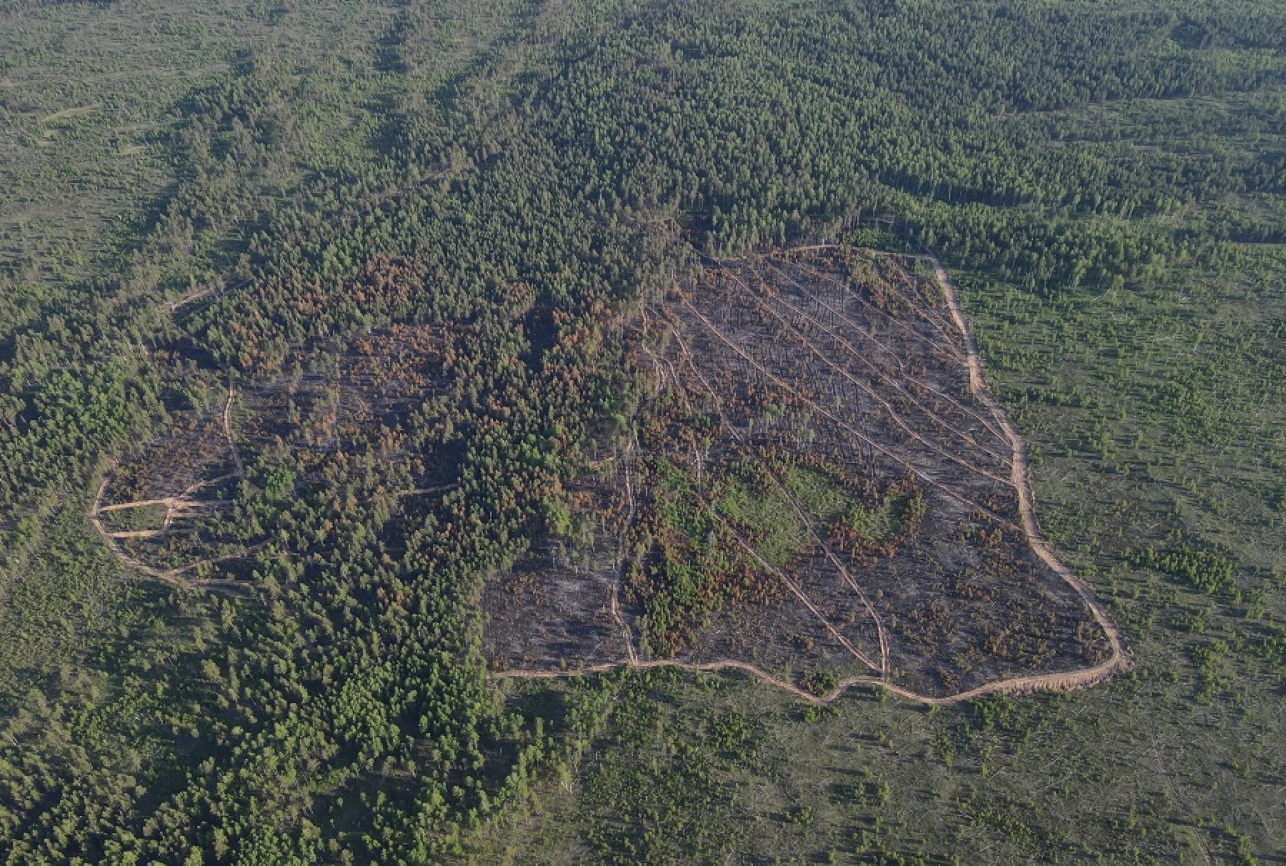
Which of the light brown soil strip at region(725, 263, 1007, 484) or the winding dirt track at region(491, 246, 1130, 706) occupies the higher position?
the light brown soil strip at region(725, 263, 1007, 484)

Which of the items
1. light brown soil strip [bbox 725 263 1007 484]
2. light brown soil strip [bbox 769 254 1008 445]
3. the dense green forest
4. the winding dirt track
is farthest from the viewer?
light brown soil strip [bbox 769 254 1008 445]

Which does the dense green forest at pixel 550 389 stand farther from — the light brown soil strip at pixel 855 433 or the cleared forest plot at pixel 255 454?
the light brown soil strip at pixel 855 433

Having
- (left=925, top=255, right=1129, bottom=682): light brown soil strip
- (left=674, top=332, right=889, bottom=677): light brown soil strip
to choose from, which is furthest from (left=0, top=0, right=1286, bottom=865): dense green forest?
(left=674, top=332, right=889, bottom=677): light brown soil strip

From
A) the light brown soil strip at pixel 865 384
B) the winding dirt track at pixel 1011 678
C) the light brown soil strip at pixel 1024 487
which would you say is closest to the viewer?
the winding dirt track at pixel 1011 678

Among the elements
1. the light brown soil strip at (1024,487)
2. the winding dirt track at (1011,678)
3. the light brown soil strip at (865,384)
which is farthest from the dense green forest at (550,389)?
the light brown soil strip at (865,384)

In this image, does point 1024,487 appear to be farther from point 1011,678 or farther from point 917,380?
point 1011,678

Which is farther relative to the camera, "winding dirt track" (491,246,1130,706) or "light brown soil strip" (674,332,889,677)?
"light brown soil strip" (674,332,889,677)

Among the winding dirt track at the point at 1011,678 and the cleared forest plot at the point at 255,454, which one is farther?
the cleared forest plot at the point at 255,454

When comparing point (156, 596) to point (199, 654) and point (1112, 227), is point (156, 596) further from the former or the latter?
point (1112, 227)

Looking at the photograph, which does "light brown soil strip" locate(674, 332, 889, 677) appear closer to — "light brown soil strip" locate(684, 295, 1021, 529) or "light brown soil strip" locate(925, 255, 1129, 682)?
"light brown soil strip" locate(684, 295, 1021, 529)

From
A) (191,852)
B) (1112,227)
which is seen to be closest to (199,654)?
(191,852)
